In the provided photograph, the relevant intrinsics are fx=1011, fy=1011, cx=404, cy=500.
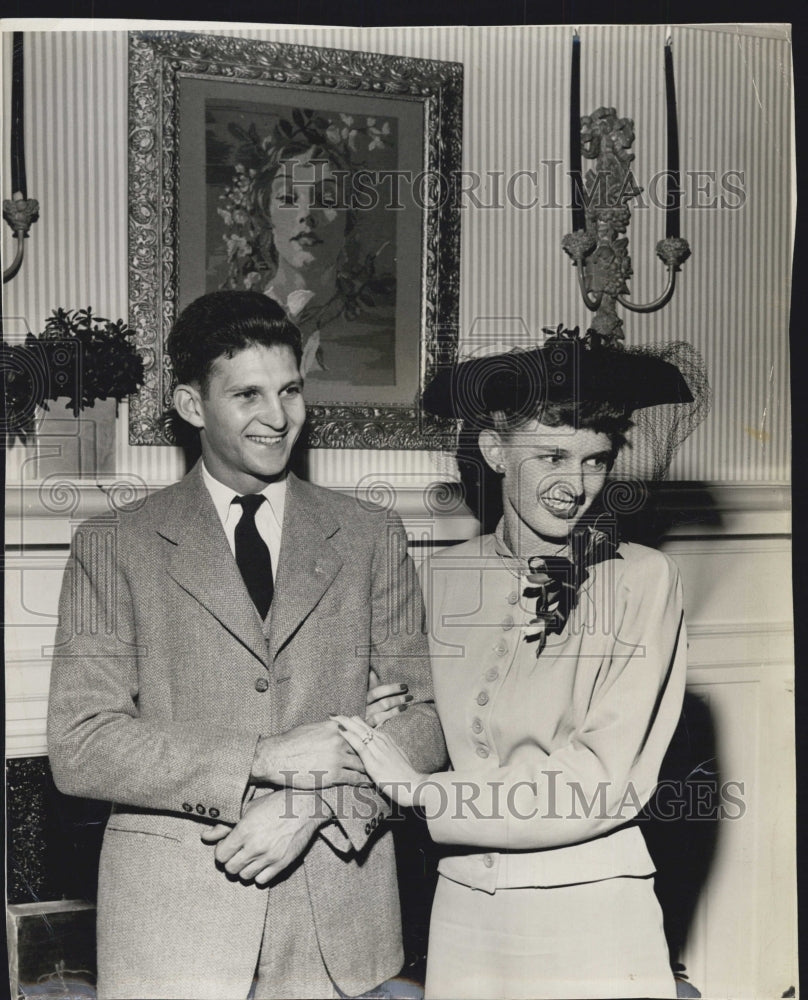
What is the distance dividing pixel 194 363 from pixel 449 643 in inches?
32.6

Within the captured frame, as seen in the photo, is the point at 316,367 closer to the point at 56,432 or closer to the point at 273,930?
the point at 56,432

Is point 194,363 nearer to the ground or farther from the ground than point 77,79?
nearer to the ground

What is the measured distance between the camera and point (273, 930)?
217 cm

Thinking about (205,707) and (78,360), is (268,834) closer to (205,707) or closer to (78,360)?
(205,707)

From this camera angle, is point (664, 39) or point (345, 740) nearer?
point (345, 740)

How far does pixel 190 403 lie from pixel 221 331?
17 centimetres

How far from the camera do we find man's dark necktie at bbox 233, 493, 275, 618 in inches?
86.6

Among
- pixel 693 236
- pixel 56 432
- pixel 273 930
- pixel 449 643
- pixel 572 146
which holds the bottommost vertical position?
pixel 273 930

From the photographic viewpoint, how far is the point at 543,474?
2238mm

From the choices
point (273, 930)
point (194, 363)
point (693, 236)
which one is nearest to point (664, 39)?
point (693, 236)

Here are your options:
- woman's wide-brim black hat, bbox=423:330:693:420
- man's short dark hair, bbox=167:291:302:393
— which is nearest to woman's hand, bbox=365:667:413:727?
woman's wide-brim black hat, bbox=423:330:693:420

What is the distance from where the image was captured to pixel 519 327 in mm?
2289

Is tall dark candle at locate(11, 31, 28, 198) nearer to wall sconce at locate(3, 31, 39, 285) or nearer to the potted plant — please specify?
wall sconce at locate(3, 31, 39, 285)

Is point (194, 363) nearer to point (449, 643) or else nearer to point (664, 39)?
point (449, 643)
